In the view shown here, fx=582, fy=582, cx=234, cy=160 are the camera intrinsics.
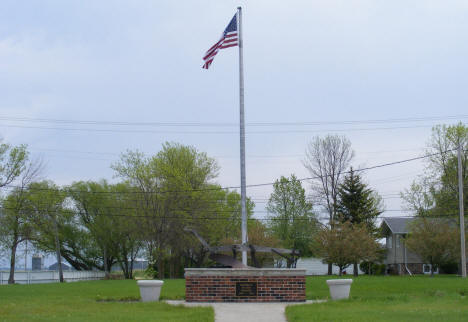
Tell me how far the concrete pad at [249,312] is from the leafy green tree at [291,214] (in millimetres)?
43061

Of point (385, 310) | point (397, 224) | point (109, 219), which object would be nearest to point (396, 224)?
point (397, 224)

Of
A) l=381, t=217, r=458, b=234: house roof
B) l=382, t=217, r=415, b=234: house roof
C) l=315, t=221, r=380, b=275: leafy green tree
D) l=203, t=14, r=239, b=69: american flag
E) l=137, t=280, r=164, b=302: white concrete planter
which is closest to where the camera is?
l=137, t=280, r=164, b=302: white concrete planter

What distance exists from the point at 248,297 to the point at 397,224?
38.9 m

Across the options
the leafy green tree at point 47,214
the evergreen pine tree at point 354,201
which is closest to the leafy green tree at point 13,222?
the leafy green tree at point 47,214

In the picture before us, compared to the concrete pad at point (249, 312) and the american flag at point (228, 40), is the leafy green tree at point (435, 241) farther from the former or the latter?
the concrete pad at point (249, 312)

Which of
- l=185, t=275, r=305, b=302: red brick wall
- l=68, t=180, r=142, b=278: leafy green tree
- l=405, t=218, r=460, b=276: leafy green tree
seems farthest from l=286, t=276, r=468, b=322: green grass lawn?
l=68, t=180, r=142, b=278: leafy green tree

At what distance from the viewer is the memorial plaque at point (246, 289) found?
1880cm

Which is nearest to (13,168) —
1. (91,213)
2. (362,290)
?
(91,213)

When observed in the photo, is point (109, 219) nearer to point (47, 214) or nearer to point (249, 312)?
point (47, 214)

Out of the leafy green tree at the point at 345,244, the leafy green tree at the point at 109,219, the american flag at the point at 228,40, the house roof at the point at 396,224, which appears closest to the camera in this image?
the american flag at the point at 228,40

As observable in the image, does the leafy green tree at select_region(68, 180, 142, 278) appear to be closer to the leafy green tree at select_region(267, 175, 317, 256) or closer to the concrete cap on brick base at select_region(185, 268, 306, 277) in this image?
the leafy green tree at select_region(267, 175, 317, 256)

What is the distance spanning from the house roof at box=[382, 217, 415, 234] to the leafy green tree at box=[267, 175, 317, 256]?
8.34 m

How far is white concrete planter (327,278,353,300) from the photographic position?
18.8 meters

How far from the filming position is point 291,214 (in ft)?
202
